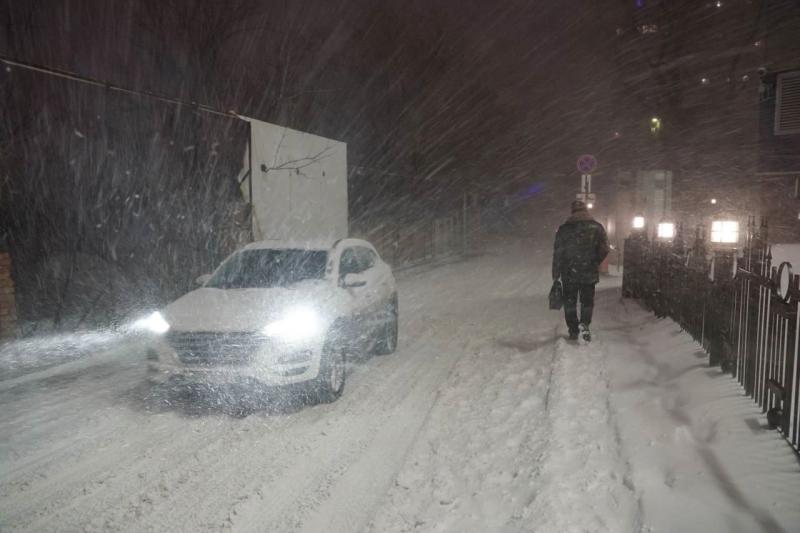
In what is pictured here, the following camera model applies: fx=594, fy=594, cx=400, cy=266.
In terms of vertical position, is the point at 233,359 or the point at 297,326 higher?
the point at 297,326

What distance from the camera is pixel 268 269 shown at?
7172 mm

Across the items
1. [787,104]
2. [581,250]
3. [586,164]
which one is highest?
[787,104]

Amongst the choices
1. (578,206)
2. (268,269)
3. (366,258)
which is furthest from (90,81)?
(578,206)

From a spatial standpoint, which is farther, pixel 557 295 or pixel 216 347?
pixel 557 295

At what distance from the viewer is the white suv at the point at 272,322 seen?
5602 millimetres

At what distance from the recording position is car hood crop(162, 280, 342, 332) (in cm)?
569

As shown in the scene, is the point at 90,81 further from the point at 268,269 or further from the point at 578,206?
the point at 578,206

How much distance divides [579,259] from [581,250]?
128 millimetres

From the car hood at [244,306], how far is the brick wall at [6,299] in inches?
156

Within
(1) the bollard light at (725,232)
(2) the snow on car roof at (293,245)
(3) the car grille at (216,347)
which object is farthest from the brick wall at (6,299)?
(1) the bollard light at (725,232)

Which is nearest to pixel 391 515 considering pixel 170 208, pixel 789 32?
pixel 170 208

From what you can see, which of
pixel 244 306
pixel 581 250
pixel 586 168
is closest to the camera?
pixel 244 306

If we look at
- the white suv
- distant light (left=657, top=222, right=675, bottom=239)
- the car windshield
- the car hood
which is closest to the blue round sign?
distant light (left=657, top=222, right=675, bottom=239)

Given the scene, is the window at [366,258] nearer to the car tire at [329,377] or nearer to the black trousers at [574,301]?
the car tire at [329,377]
